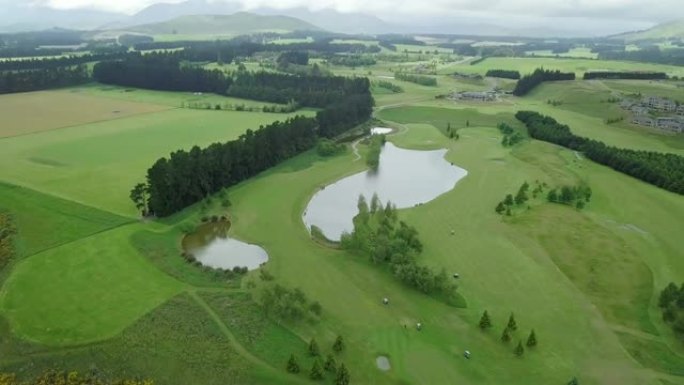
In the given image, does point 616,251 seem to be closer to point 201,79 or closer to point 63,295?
point 63,295

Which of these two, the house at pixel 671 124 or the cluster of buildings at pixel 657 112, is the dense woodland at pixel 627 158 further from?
the house at pixel 671 124

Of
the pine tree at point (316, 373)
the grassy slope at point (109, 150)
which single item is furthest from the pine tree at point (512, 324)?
the grassy slope at point (109, 150)

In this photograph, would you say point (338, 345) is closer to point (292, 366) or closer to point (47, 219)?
point (292, 366)

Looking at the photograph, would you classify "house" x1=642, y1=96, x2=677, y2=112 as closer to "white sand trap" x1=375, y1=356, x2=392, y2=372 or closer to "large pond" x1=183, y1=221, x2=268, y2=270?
"large pond" x1=183, y1=221, x2=268, y2=270

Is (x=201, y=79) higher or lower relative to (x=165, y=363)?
higher

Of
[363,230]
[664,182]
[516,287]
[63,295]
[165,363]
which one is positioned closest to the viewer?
[165,363]

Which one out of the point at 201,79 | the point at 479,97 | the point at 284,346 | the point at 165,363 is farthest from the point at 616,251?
the point at 201,79
